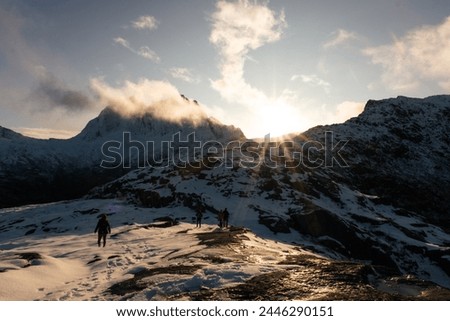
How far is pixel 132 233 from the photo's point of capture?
1371 inches

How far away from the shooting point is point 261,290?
36.5ft

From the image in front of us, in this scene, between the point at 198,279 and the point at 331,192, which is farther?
the point at 331,192

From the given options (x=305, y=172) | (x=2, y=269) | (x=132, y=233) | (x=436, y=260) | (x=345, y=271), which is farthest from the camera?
(x=305, y=172)

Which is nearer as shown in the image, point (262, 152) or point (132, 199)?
point (132, 199)

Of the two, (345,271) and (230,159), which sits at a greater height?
(230,159)

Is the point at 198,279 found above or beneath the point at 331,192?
beneath

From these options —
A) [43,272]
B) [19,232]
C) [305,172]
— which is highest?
Result: [305,172]

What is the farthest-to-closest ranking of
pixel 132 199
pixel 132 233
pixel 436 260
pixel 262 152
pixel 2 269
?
pixel 262 152
pixel 132 199
pixel 436 260
pixel 132 233
pixel 2 269

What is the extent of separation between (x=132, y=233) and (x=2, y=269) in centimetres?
1966

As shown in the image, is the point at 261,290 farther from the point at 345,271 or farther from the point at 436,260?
the point at 436,260

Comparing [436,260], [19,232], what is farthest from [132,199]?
[436,260]

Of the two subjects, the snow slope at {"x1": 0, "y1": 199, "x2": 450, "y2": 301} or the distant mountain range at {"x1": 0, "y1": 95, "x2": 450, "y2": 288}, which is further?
the distant mountain range at {"x1": 0, "y1": 95, "x2": 450, "y2": 288}

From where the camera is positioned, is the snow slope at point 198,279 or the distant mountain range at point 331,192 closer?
the snow slope at point 198,279

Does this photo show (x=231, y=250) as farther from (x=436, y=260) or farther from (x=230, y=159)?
(x=230, y=159)
